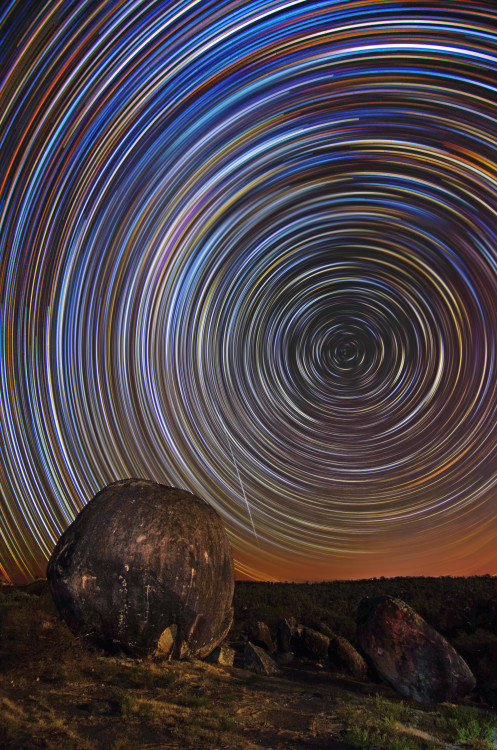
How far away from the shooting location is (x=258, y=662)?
12930 millimetres

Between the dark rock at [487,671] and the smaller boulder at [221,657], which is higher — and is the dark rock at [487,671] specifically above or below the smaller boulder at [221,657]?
above

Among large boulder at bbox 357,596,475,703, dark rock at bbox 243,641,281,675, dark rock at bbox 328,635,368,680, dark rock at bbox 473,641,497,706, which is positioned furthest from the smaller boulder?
dark rock at bbox 473,641,497,706

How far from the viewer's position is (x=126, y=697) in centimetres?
870

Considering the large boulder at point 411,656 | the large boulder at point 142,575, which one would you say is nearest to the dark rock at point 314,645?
the large boulder at point 411,656

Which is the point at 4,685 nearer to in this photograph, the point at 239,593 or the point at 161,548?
the point at 161,548

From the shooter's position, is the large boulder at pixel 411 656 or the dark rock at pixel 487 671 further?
the dark rock at pixel 487 671

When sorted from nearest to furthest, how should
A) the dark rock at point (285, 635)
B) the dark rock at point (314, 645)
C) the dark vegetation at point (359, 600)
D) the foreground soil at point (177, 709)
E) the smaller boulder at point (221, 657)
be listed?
the foreground soil at point (177, 709), the smaller boulder at point (221, 657), the dark rock at point (314, 645), the dark rock at point (285, 635), the dark vegetation at point (359, 600)

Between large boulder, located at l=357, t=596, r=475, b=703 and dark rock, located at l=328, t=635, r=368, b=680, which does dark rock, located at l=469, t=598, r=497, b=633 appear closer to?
large boulder, located at l=357, t=596, r=475, b=703

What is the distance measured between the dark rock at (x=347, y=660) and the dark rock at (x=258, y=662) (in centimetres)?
226

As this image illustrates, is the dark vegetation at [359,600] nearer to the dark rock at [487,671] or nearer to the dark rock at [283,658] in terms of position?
the dark rock at [487,671]

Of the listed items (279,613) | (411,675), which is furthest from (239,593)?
(411,675)

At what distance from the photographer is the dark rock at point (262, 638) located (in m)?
15.9

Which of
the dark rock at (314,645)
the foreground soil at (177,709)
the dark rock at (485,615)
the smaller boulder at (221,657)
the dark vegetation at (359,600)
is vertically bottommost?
the dark vegetation at (359,600)

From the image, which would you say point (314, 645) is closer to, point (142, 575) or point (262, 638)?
point (262, 638)
